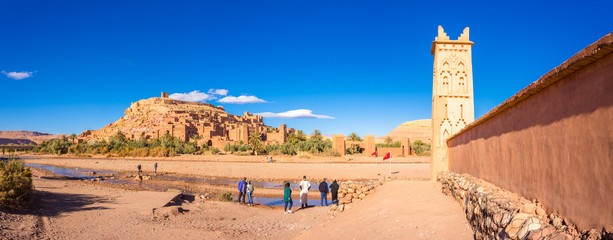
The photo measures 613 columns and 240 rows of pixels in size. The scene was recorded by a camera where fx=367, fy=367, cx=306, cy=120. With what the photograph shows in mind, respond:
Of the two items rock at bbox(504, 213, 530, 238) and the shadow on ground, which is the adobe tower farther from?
the shadow on ground

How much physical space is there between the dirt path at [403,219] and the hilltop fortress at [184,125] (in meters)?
61.8

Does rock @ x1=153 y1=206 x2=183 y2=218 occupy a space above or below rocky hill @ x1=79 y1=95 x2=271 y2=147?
below

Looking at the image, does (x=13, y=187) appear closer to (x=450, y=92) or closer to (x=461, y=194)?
(x=461, y=194)

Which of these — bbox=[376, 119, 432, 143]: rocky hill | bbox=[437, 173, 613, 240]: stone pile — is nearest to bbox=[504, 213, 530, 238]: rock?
bbox=[437, 173, 613, 240]: stone pile

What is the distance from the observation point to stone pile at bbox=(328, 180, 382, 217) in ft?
40.0

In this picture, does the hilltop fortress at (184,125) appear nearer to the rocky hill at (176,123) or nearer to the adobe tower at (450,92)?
the rocky hill at (176,123)

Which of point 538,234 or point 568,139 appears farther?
point 568,139

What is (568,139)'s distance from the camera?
10.7 ft

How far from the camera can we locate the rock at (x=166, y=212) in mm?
12152

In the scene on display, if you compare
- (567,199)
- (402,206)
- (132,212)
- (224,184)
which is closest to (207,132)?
(224,184)

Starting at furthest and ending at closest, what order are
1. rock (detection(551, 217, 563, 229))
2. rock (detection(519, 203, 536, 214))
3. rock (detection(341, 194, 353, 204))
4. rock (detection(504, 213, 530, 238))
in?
rock (detection(341, 194, 353, 204)), rock (detection(519, 203, 536, 214)), rock (detection(504, 213, 530, 238)), rock (detection(551, 217, 563, 229))

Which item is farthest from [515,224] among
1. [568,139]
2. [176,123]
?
[176,123]

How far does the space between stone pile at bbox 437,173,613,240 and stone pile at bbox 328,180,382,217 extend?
5967 millimetres

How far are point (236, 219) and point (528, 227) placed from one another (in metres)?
11.0
